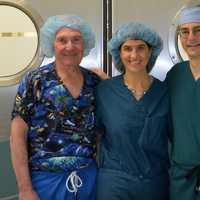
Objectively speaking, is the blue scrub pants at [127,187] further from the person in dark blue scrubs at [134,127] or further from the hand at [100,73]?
the hand at [100,73]

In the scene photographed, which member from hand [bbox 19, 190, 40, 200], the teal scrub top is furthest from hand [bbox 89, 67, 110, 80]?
hand [bbox 19, 190, 40, 200]

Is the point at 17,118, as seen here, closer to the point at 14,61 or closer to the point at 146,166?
the point at 14,61

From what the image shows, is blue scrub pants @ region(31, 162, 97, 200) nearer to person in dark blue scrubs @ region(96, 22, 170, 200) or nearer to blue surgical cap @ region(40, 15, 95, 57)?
person in dark blue scrubs @ region(96, 22, 170, 200)

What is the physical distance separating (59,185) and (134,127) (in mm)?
356

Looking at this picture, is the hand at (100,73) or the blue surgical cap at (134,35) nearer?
the blue surgical cap at (134,35)

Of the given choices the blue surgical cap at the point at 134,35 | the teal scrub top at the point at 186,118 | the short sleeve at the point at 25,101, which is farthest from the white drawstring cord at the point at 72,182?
the blue surgical cap at the point at 134,35

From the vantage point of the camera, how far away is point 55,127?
1410 millimetres

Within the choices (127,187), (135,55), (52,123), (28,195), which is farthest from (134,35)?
(28,195)

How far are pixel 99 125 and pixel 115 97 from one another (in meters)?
0.13

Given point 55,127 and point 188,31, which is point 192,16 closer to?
point 188,31

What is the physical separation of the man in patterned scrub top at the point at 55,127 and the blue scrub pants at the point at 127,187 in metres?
0.07

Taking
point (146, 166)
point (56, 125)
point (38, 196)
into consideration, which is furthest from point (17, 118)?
point (146, 166)

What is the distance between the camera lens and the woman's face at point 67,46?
55.4 inches

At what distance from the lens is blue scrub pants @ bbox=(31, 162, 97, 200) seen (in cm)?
143
